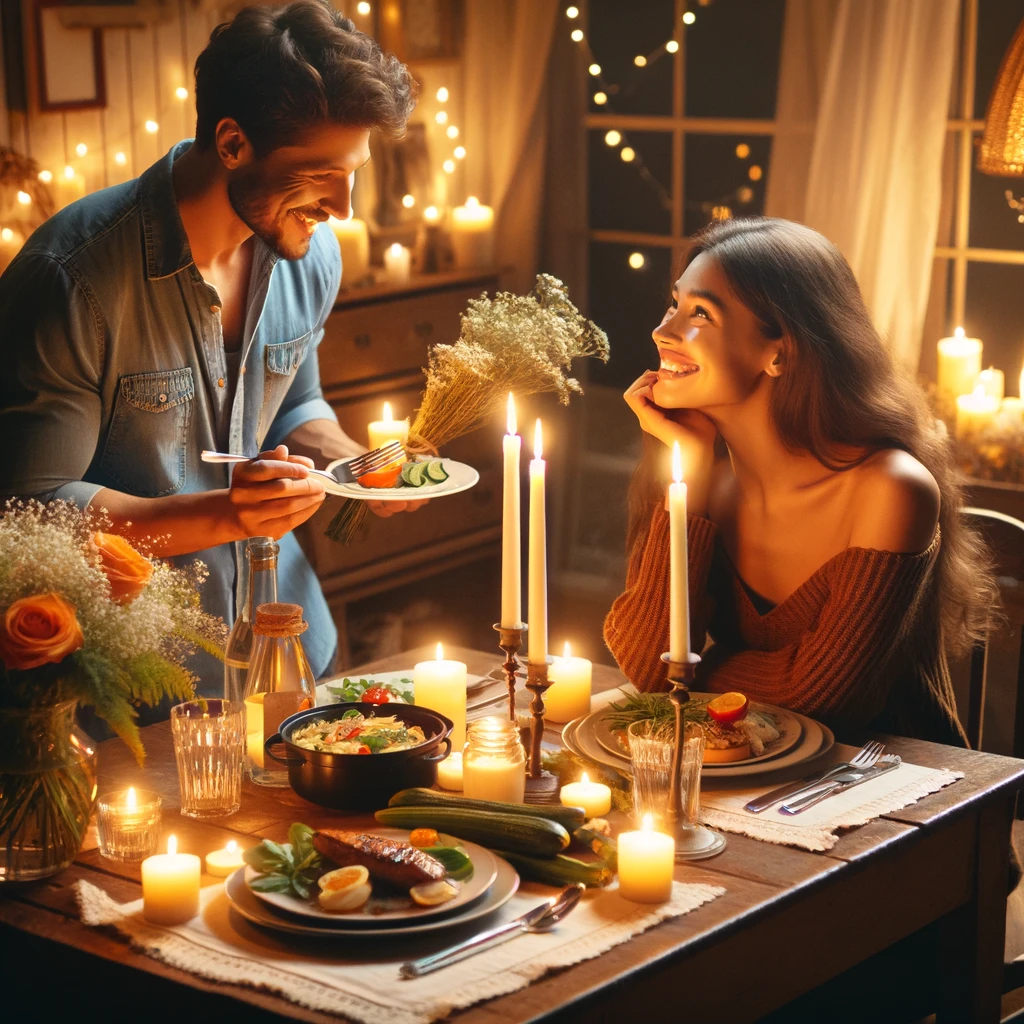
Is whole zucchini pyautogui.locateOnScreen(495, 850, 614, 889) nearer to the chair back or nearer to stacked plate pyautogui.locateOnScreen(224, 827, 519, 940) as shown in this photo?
stacked plate pyautogui.locateOnScreen(224, 827, 519, 940)

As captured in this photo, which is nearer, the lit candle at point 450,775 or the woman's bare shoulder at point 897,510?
the lit candle at point 450,775

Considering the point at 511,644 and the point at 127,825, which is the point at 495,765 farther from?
the point at 127,825

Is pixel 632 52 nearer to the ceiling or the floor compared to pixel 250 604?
nearer to the ceiling

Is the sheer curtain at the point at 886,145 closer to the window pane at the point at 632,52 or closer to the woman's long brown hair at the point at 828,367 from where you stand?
the window pane at the point at 632,52

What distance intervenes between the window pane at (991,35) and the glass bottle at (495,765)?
291cm

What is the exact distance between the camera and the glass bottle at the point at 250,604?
6.18 ft

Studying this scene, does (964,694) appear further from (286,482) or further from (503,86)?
(503,86)

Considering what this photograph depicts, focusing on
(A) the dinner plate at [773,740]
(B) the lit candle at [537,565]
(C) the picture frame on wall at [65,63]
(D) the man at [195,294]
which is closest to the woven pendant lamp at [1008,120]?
(D) the man at [195,294]

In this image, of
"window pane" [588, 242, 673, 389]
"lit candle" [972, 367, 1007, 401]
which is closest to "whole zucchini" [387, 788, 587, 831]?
"lit candle" [972, 367, 1007, 401]

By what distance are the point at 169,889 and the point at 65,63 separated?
291cm

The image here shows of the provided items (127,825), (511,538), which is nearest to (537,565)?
(511,538)

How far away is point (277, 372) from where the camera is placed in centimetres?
262

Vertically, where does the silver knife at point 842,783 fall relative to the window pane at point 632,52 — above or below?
below

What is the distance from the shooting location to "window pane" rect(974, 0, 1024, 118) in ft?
12.9
